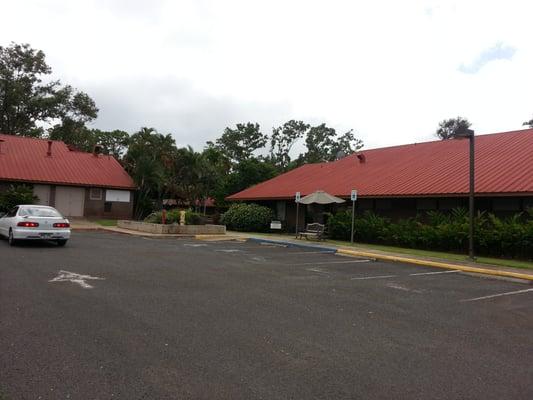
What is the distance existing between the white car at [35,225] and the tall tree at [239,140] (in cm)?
4709

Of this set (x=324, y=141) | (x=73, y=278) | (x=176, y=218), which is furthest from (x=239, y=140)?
(x=73, y=278)

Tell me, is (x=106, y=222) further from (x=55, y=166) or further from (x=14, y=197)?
(x=55, y=166)

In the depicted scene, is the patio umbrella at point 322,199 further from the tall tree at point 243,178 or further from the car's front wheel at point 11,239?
the tall tree at point 243,178

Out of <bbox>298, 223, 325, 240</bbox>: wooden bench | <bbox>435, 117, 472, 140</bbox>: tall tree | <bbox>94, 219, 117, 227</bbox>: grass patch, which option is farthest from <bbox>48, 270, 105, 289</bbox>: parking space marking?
<bbox>435, 117, 472, 140</bbox>: tall tree

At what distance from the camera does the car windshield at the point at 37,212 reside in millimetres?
15656

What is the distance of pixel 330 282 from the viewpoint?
10.5 metres

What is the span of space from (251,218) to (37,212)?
1443 cm

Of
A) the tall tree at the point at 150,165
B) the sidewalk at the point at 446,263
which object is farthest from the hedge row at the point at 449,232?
the tall tree at the point at 150,165

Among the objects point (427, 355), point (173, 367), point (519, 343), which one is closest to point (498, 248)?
point (519, 343)

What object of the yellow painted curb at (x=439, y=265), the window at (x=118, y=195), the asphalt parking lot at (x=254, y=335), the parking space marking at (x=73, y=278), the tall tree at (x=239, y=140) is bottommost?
the asphalt parking lot at (x=254, y=335)

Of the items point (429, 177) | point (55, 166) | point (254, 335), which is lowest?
point (254, 335)

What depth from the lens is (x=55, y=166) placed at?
116ft

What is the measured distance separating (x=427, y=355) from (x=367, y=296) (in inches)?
138

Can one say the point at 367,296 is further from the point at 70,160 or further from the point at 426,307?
the point at 70,160
